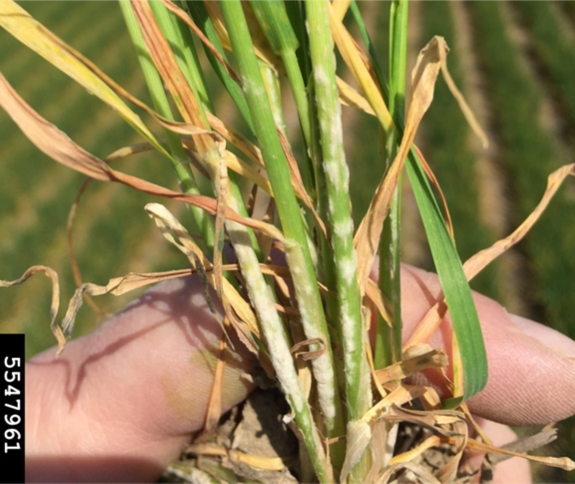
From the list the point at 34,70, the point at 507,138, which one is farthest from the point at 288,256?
the point at 34,70

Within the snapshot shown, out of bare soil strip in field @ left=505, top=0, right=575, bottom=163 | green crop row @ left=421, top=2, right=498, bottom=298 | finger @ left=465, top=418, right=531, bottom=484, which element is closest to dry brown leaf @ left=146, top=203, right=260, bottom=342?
finger @ left=465, top=418, right=531, bottom=484

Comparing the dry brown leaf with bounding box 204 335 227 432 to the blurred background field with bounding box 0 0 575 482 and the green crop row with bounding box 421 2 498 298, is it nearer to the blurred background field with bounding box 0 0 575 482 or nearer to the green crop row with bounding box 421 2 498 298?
the blurred background field with bounding box 0 0 575 482

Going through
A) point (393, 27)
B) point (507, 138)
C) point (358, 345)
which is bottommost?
point (358, 345)

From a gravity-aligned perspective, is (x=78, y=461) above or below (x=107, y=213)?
below

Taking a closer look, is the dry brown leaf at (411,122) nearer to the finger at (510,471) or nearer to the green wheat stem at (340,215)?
the green wheat stem at (340,215)

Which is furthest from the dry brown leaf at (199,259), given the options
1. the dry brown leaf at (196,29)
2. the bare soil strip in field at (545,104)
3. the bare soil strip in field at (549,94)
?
the bare soil strip in field at (549,94)

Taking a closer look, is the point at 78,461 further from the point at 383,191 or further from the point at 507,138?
the point at 507,138

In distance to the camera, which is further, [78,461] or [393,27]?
[78,461]

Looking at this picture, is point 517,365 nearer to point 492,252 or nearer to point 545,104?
point 492,252

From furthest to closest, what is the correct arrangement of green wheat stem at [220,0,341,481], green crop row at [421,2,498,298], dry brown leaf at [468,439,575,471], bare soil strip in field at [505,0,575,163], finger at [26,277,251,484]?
bare soil strip in field at [505,0,575,163] → green crop row at [421,2,498,298] → finger at [26,277,251,484] → dry brown leaf at [468,439,575,471] → green wheat stem at [220,0,341,481]
